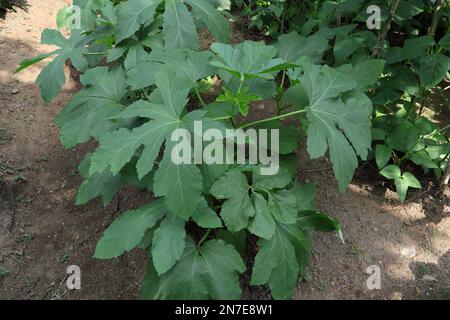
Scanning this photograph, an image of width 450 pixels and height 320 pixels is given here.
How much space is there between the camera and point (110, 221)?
2.76 metres

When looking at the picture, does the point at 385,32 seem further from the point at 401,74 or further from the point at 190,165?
the point at 190,165

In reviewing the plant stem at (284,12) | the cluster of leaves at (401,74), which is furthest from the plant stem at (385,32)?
the plant stem at (284,12)

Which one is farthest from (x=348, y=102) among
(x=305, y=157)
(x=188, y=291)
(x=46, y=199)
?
(x=46, y=199)

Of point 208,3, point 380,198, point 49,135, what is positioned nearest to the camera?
point 208,3

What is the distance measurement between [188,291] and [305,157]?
1.49 m

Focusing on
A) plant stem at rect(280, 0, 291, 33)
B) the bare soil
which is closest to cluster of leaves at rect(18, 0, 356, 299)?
the bare soil

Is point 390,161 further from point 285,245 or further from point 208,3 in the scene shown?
point 208,3

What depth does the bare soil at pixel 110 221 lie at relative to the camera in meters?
2.44

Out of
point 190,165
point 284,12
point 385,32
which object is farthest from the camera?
point 284,12

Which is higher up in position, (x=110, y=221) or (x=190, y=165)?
(x=190, y=165)

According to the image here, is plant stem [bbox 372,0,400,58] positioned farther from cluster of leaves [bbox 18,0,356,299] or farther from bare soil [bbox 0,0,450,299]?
bare soil [bbox 0,0,450,299]

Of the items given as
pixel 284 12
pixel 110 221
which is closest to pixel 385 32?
pixel 284 12

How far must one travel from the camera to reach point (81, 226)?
9.02 ft

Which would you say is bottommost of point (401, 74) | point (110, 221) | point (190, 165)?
point (110, 221)
